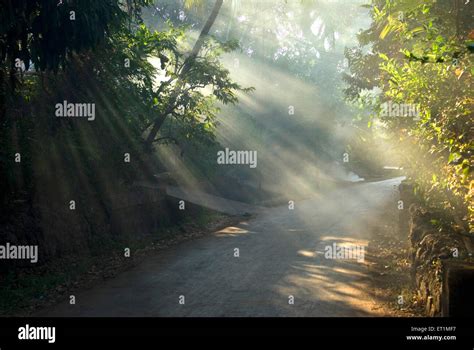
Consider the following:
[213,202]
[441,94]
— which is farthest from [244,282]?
[213,202]

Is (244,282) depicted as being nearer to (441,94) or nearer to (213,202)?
(441,94)

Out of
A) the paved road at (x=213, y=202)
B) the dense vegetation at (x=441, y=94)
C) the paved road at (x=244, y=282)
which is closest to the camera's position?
the dense vegetation at (x=441, y=94)

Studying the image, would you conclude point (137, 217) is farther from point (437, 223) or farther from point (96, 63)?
point (437, 223)

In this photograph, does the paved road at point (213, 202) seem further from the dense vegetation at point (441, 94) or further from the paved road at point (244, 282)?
the dense vegetation at point (441, 94)

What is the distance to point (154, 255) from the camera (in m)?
15.3

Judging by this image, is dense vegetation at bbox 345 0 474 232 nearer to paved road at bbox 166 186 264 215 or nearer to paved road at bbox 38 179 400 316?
paved road at bbox 38 179 400 316

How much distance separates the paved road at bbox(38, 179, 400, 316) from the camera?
927cm

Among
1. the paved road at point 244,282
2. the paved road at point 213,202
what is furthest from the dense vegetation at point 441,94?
the paved road at point 213,202

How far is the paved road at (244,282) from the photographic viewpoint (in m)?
9.27

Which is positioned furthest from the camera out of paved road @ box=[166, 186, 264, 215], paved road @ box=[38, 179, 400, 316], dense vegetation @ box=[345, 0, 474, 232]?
paved road @ box=[166, 186, 264, 215]

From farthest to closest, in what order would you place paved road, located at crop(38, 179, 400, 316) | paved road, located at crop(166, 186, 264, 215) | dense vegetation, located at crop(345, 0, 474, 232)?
1. paved road, located at crop(166, 186, 264, 215)
2. paved road, located at crop(38, 179, 400, 316)
3. dense vegetation, located at crop(345, 0, 474, 232)

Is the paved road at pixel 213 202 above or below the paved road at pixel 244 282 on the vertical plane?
above

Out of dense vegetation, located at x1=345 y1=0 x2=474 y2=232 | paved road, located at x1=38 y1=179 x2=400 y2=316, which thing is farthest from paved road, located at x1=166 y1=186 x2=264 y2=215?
dense vegetation, located at x1=345 y1=0 x2=474 y2=232
